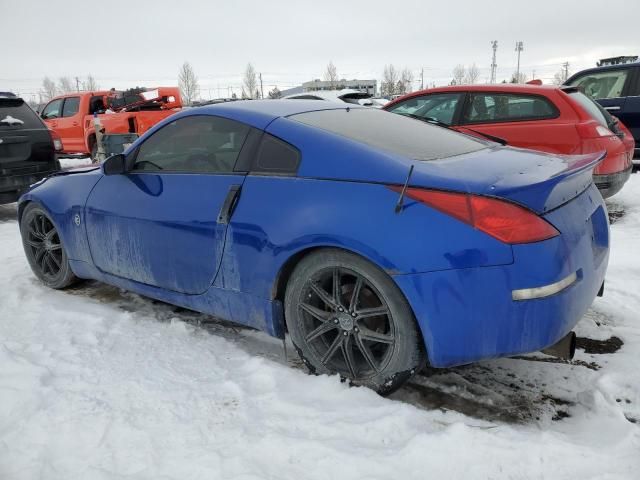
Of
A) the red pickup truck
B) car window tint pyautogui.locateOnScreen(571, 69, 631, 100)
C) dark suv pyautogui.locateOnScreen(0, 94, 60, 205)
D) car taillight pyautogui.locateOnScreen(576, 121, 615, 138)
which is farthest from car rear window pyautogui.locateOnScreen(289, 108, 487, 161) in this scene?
the red pickup truck

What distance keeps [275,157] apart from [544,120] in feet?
12.9

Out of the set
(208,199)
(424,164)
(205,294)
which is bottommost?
(205,294)

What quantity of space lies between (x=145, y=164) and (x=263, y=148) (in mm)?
979

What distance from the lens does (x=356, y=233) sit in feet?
7.35

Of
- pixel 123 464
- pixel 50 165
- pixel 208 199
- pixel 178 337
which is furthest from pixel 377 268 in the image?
pixel 50 165

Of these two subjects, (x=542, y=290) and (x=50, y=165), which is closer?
(x=542, y=290)

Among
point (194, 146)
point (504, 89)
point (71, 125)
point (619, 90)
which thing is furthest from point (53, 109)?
point (619, 90)

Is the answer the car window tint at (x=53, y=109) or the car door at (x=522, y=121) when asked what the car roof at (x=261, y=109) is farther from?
the car window tint at (x=53, y=109)

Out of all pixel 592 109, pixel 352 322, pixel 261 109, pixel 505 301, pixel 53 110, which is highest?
pixel 261 109

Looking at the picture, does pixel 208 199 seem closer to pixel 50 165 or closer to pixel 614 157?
pixel 614 157

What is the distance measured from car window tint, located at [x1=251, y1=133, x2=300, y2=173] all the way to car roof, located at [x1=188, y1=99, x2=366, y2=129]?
4.7 inches

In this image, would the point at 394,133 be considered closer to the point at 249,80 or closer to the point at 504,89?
the point at 504,89

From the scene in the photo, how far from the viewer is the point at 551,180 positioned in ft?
7.17

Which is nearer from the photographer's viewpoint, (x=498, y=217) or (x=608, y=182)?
(x=498, y=217)
